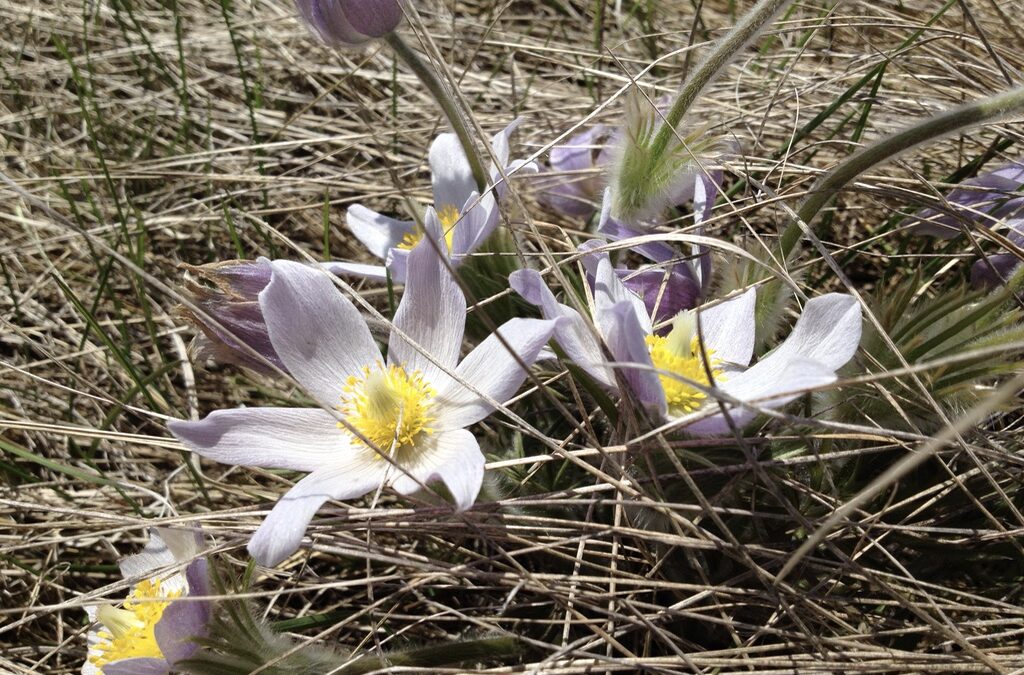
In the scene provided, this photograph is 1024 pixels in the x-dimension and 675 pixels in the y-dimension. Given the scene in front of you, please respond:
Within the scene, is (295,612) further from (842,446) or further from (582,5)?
(582,5)

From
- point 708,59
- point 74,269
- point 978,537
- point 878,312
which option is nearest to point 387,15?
point 708,59

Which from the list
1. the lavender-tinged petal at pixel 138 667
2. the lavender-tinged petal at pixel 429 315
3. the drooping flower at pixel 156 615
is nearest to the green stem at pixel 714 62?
the lavender-tinged petal at pixel 429 315

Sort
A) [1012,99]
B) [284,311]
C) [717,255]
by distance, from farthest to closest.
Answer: [717,255] < [284,311] < [1012,99]

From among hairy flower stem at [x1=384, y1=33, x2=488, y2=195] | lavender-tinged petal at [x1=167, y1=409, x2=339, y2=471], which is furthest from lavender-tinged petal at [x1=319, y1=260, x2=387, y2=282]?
lavender-tinged petal at [x1=167, y1=409, x2=339, y2=471]

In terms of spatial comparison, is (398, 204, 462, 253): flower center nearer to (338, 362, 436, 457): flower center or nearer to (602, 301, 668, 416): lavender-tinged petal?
(338, 362, 436, 457): flower center

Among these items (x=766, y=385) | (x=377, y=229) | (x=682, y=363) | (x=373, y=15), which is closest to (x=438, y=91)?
(x=373, y=15)

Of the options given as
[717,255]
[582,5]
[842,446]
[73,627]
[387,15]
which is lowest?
[73,627]

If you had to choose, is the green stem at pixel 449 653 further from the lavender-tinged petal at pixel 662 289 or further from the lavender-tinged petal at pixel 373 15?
the lavender-tinged petal at pixel 373 15
